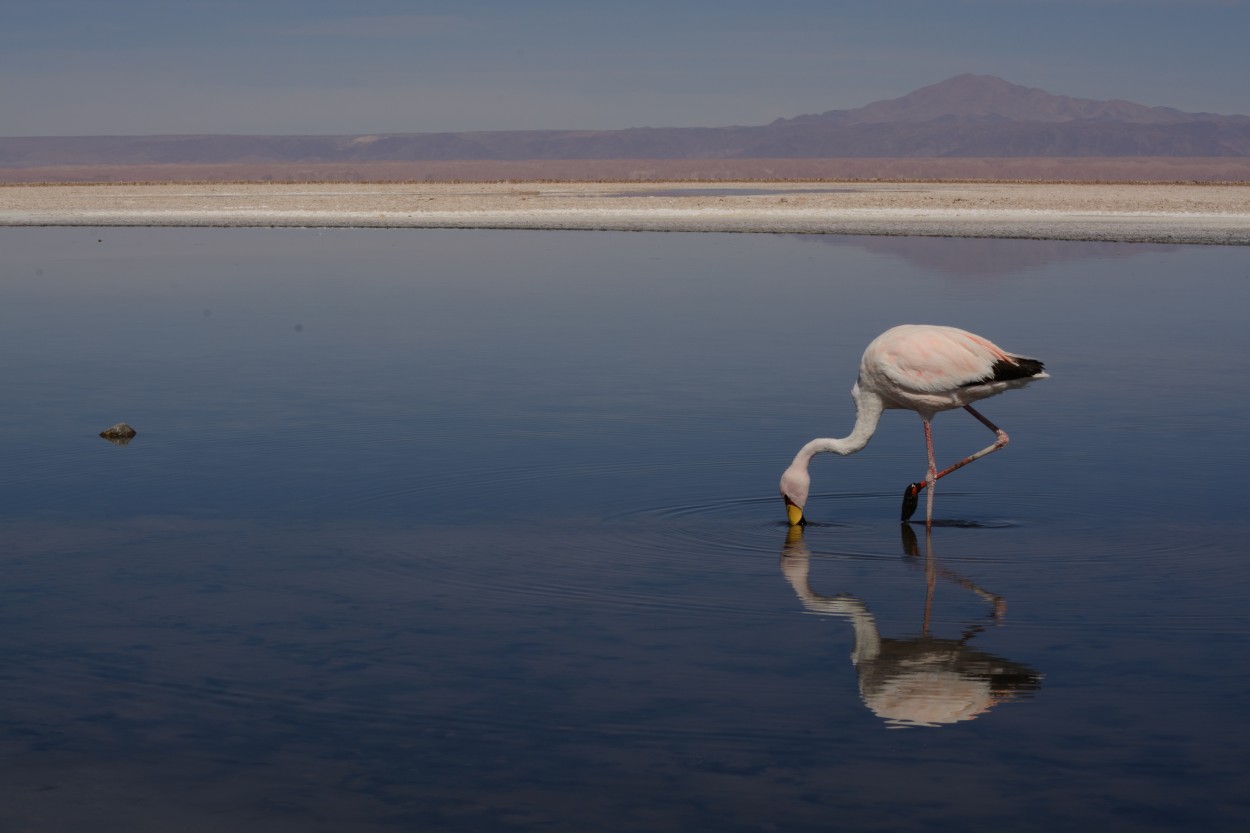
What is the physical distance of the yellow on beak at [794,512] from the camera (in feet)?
28.9

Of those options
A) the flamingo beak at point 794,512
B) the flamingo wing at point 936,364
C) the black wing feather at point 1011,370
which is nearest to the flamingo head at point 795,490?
the flamingo beak at point 794,512

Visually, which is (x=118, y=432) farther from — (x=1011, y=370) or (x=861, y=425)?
(x=1011, y=370)

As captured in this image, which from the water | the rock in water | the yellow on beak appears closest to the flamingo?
the yellow on beak

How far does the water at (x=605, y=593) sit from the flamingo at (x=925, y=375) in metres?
0.41

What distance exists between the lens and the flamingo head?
877 centimetres

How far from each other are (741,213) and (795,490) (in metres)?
39.0

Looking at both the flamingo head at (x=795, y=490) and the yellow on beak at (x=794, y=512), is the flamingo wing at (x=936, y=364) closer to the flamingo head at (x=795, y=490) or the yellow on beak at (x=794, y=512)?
the flamingo head at (x=795, y=490)

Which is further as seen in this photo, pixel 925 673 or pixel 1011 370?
pixel 1011 370

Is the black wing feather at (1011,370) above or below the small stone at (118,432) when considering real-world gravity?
above

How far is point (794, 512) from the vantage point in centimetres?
882

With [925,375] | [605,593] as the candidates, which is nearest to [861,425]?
[925,375]

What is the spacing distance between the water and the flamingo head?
0.52 feet

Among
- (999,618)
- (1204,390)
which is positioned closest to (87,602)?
(999,618)

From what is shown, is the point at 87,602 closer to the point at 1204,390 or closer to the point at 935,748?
the point at 935,748
